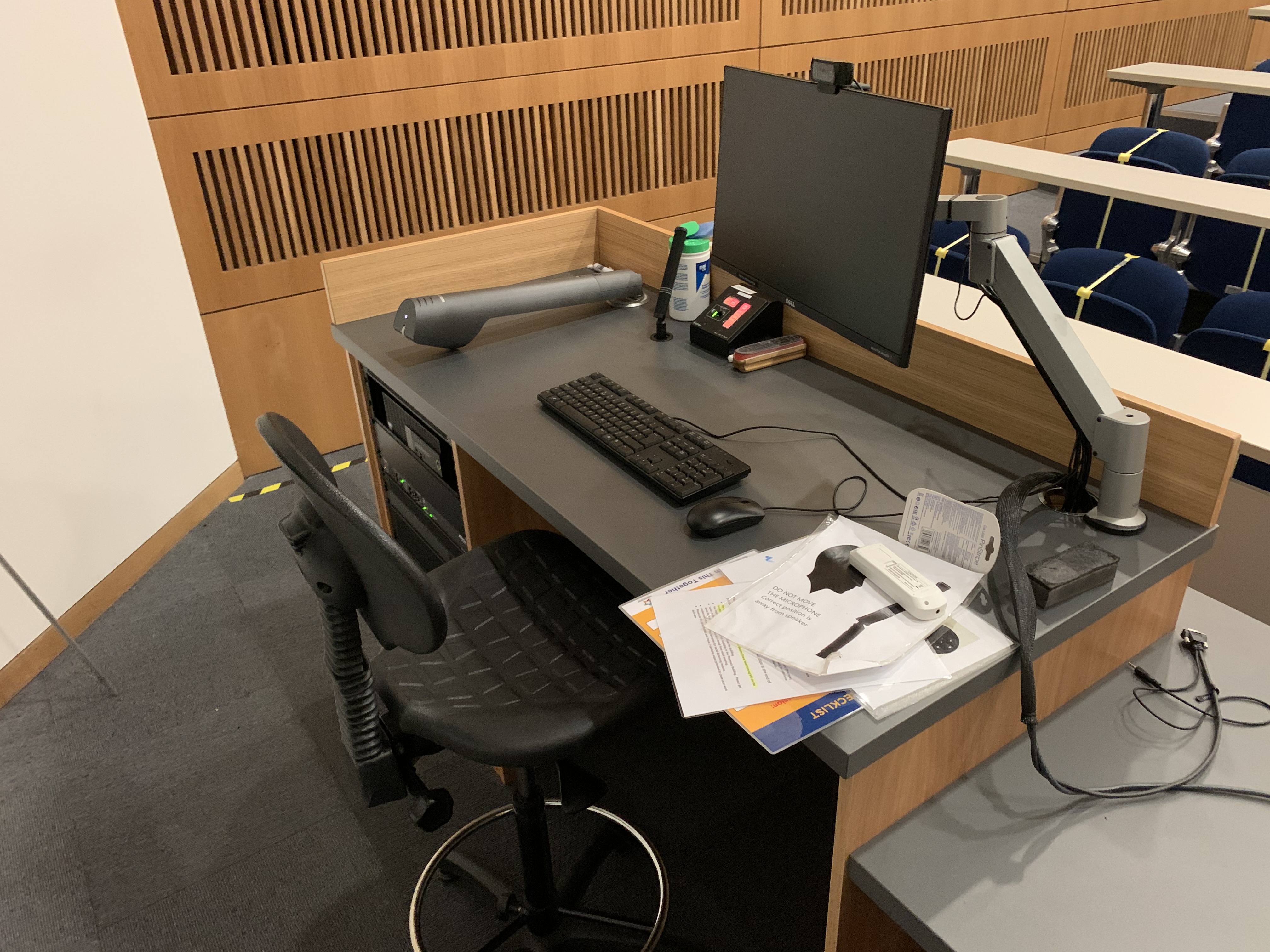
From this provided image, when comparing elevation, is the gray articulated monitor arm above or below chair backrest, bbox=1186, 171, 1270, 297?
above

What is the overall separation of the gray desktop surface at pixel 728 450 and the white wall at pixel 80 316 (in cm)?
90

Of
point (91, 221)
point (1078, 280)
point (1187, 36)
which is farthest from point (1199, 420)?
point (1187, 36)

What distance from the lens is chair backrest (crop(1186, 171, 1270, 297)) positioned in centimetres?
328

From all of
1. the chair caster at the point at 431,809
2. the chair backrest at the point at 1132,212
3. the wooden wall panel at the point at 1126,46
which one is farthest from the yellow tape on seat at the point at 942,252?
the wooden wall panel at the point at 1126,46

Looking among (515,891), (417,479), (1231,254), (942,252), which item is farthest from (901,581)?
(1231,254)

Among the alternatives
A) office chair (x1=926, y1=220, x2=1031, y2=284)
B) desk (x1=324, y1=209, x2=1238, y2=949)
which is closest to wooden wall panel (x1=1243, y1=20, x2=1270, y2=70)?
office chair (x1=926, y1=220, x2=1031, y2=284)

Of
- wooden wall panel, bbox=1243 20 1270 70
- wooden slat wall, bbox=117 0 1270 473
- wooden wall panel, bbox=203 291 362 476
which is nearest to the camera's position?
wooden slat wall, bbox=117 0 1270 473

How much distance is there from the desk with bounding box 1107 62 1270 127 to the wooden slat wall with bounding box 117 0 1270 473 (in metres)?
1.47

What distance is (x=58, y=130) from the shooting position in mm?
2342

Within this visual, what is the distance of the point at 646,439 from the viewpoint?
148 centimetres

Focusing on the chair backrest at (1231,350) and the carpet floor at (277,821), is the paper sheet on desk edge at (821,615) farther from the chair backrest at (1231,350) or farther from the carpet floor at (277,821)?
the chair backrest at (1231,350)

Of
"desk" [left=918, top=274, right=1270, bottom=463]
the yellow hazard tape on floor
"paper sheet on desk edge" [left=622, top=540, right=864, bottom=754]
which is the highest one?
"paper sheet on desk edge" [left=622, top=540, right=864, bottom=754]

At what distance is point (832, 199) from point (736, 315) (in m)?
0.43

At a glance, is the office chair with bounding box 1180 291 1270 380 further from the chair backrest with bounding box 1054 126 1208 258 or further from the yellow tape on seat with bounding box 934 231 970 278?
the chair backrest with bounding box 1054 126 1208 258
